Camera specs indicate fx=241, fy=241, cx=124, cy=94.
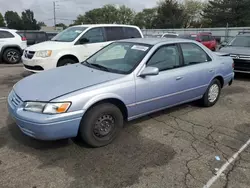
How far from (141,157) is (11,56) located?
1025 centimetres

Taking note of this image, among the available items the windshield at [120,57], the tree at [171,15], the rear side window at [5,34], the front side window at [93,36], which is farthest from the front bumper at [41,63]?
the tree at [171,15]

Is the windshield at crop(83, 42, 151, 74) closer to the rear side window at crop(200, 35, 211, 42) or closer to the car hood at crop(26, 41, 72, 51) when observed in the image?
the car hood at crop(26, 41, 72, 51)

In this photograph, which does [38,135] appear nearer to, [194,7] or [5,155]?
[5,155]

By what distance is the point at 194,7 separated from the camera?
63125 millimetres

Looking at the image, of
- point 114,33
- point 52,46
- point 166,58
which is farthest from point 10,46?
point 166,58

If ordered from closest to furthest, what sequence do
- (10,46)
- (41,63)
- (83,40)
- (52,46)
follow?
1. (41,63)
2. (52,46)
3. (83,40)
4. (10,46)

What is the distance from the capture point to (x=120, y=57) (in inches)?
167

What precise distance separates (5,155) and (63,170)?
913 mm

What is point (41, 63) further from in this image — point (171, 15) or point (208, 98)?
point (171, 15)

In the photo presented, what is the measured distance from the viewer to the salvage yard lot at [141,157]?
2758 millimetres

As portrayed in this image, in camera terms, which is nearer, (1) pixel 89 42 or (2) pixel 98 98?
(2) pixel 98 98

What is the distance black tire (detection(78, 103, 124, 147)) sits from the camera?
10.6ft

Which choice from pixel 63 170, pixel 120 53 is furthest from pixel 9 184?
pixel 120 53

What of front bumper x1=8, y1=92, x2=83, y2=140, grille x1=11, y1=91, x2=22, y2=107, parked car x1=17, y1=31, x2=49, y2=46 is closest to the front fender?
front bumper x1=8, y1=92, x2=83, y2=140
